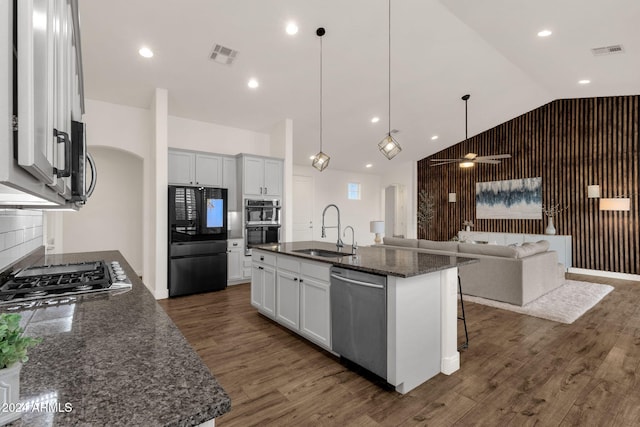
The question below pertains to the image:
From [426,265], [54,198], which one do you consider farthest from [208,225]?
[54,198]

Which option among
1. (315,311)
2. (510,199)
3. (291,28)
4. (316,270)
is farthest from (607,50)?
(315,311)

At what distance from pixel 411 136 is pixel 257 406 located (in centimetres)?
701

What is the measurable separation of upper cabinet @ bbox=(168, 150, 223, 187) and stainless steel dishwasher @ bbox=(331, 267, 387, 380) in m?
3.62

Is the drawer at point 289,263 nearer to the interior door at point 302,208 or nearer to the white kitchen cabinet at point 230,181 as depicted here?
the white kitchen cabinet at point 230,181

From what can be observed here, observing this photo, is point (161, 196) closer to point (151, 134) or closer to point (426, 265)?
point (151, 134)

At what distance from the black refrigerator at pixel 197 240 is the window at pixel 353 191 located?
206 inches

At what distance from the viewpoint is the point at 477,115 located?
7.21 m

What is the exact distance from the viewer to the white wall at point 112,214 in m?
5.69

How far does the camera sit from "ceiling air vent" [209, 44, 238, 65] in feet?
13.4

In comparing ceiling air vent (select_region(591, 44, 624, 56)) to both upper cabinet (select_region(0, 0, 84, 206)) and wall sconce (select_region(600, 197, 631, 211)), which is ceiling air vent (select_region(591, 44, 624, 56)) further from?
upper cabinet (select_region(0, 0, 84, 206))

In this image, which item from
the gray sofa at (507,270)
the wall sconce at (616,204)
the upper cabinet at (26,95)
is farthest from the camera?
the wall sconce at (616,204)

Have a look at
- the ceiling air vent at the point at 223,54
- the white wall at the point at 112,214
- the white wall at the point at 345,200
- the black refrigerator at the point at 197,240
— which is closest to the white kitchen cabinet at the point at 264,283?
the black refrigerator at the point at 197,240

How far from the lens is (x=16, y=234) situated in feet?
6.82

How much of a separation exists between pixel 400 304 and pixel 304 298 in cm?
111
